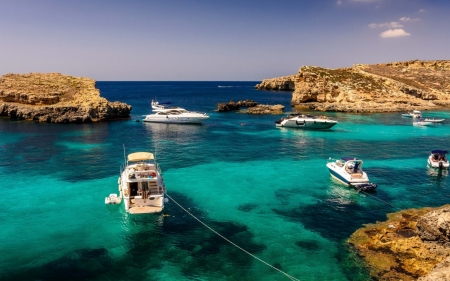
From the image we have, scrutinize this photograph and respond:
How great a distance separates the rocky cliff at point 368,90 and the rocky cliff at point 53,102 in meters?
59.1

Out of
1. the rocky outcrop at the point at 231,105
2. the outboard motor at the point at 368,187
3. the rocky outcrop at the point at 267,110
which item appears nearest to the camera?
the outboard motor at the point at 368,187

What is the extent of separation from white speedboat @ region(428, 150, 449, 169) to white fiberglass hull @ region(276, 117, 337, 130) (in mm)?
26275

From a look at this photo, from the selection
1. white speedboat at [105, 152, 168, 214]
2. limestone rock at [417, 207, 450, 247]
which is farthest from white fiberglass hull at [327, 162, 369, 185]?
white speedboat at [105, 152, 168, 214]

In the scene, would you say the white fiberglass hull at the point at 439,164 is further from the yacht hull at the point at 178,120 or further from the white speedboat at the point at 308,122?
the yacht hull at the point at 178,120

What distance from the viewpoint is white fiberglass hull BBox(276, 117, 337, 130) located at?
6338cm

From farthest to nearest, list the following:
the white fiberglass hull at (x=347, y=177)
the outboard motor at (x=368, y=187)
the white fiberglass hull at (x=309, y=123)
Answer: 1. the white fiberglass hull at (x=309, y=123)
2. the white fiberglass hull at (x=347, y=177)
3. the outboard motor at (x=368, y=187)

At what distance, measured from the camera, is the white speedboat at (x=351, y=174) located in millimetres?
30155

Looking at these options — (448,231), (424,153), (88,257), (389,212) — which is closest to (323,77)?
(424,153)

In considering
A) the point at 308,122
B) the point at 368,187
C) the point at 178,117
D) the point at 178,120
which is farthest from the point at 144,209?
the point at 178,120

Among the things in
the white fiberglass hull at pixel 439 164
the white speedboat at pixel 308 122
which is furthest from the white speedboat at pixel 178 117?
the white fiberglass hull at pixel 439 164

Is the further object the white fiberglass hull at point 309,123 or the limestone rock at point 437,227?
the white fiberglass hull at point 309,123

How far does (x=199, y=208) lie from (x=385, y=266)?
14.2 m

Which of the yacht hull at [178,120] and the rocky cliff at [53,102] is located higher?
the rocky cliff at [53,102]

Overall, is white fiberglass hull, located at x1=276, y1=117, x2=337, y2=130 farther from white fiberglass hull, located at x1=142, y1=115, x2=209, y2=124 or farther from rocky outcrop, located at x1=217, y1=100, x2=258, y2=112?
rocky outcrop, located at x1=217, y1=100, x2=258, y2=112
